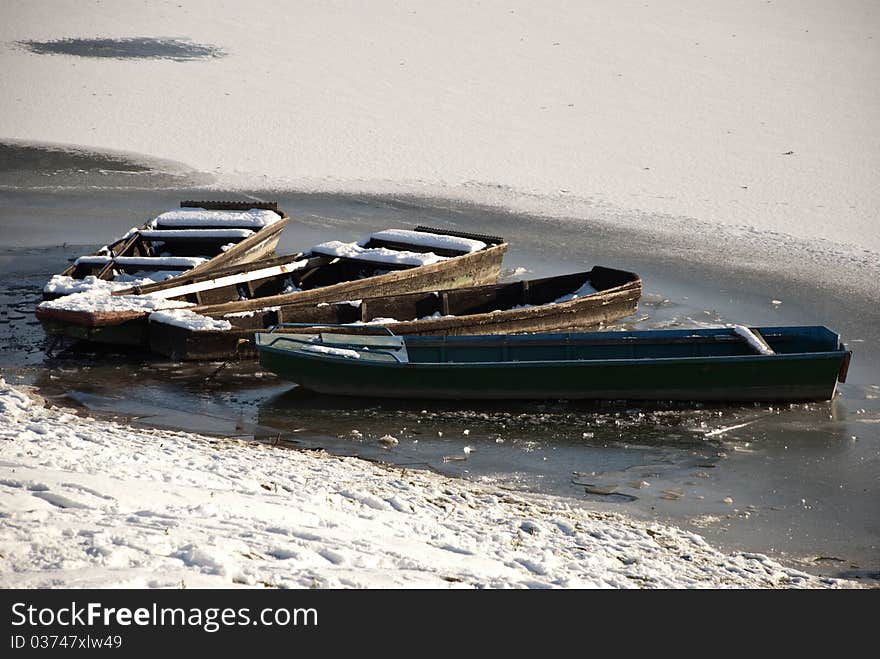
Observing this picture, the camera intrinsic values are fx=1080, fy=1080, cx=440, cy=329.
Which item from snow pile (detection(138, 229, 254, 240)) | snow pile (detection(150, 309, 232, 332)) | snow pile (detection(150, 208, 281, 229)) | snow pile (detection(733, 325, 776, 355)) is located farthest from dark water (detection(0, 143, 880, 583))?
snow pile (detection(150, 208, 281, 229))

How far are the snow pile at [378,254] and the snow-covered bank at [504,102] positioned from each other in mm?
6572

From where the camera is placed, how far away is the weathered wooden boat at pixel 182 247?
14.9 m

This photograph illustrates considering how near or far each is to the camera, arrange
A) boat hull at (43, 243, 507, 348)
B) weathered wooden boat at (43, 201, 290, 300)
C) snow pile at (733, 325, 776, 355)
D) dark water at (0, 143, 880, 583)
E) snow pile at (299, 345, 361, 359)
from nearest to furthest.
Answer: dark water at (0, 143, 880, 583)
snow pile at (299, 345, 361, 359)
snow pile at (733, 325, 776, 355)
boat hull at (43, 243, 507, 348)
weathered wooden boat at (43, 201, 290, 300)

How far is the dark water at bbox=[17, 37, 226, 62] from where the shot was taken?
3316 cm

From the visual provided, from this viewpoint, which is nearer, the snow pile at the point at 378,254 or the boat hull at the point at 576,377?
the boat hull at the point at 576,377

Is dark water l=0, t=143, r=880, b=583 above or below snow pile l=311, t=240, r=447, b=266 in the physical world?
below

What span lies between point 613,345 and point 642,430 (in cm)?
171

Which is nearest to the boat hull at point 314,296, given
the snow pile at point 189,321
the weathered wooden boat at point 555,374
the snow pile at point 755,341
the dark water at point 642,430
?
the snow pile at point 189,321

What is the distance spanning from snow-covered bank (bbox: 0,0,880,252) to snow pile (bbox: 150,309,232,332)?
10.3 meters

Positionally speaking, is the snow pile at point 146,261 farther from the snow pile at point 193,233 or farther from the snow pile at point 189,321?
the snow pile at point 189,321

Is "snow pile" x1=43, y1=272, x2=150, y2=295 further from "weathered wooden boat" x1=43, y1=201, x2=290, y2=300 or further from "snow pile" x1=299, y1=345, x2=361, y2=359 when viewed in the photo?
"snow pile" x1=299, y1=345, x2=361, y2=359

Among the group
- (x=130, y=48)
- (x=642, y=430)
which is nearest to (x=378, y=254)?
(x=642, y=430)

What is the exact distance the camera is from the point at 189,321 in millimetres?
12852

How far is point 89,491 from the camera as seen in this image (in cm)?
757
